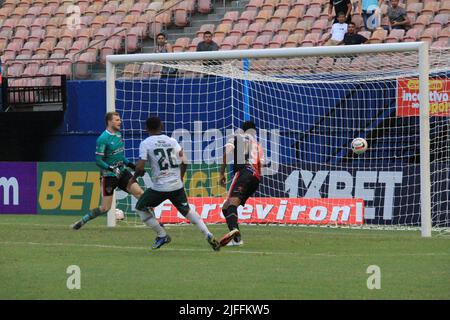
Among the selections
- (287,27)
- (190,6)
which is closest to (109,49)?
(190,6)

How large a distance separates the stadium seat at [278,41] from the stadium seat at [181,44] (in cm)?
243

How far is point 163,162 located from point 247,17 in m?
12.4

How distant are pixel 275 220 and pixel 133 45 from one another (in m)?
8.23

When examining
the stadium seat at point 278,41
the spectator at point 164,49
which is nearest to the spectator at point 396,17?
the stadium seat at point 278,41

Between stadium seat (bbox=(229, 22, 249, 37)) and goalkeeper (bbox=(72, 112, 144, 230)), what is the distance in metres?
8.16

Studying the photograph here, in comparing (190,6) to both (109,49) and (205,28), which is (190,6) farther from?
(109,49)

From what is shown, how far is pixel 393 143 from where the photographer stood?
23625 mm

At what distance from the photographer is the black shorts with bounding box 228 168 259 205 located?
59.6ft

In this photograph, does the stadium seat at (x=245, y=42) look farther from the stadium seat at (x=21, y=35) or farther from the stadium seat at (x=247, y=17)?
the stadium seat at (x=21, y=35)

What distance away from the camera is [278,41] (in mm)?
26859

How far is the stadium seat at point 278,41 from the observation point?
26.8 m

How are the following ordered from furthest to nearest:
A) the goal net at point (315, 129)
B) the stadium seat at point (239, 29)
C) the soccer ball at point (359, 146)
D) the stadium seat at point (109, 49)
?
the stadium seat at point (109, 49) → the stadium seat at point (239, 29) → the goal net at point (315, 129) → the soccer ball at point (359, 146)

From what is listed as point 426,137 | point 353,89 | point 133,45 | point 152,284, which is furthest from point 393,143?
point 152,284
